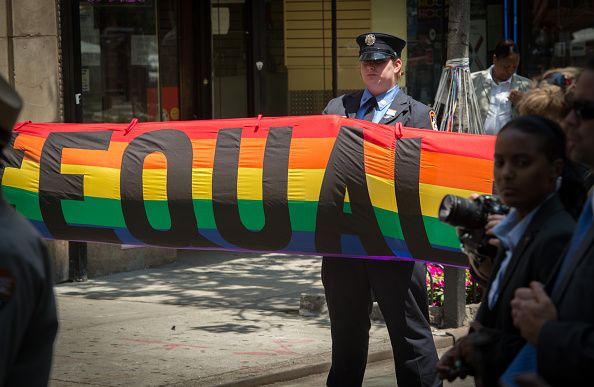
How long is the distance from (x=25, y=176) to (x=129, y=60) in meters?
4.35

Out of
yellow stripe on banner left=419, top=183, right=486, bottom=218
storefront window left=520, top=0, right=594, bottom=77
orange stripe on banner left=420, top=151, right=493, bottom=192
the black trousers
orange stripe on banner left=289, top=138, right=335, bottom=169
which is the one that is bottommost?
the black trousers

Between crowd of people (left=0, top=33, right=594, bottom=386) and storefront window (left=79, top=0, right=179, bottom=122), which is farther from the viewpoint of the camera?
storefront window (left=79, top=0, right=179, bottom=122)

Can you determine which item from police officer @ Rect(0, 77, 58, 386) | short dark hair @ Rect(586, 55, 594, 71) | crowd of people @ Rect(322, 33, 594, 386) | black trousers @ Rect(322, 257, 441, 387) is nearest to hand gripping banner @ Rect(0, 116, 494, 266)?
black trousers @ Rect(322, 257, 441, 387)

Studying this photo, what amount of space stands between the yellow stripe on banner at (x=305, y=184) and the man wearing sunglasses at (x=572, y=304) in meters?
3.75

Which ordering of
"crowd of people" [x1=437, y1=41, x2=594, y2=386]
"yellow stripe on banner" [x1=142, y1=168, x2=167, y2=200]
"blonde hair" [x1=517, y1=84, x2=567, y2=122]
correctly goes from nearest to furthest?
"crowd of people" [x1=437, y1=41, x2=594, y2=386] → "blonde hair" [x1=517, y1=84, x2=567, y2=122] → "yellow stripe on banner" [x1=142, y1=168, x2=167, y2=200]

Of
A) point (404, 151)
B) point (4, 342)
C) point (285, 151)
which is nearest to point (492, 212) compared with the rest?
point (4, 342)

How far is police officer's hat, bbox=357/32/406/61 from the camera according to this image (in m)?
6.41

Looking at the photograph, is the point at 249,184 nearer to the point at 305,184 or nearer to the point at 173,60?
the point at 305,184

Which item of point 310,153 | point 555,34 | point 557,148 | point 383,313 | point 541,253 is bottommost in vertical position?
point 383,313

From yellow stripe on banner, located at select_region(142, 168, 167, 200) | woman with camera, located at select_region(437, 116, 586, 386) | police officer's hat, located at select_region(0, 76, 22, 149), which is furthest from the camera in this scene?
yellow stripe on banner, located at select_region(142, 168, 167, 200)

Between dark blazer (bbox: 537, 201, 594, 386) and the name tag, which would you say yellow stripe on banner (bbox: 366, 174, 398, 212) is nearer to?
the name tag

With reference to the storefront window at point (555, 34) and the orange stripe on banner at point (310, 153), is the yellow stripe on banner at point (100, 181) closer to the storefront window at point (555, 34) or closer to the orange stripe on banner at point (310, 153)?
the orange stripe on banner at point (310, 153)

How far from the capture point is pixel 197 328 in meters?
8.70

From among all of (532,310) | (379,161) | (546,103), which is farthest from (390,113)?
(532,310)
